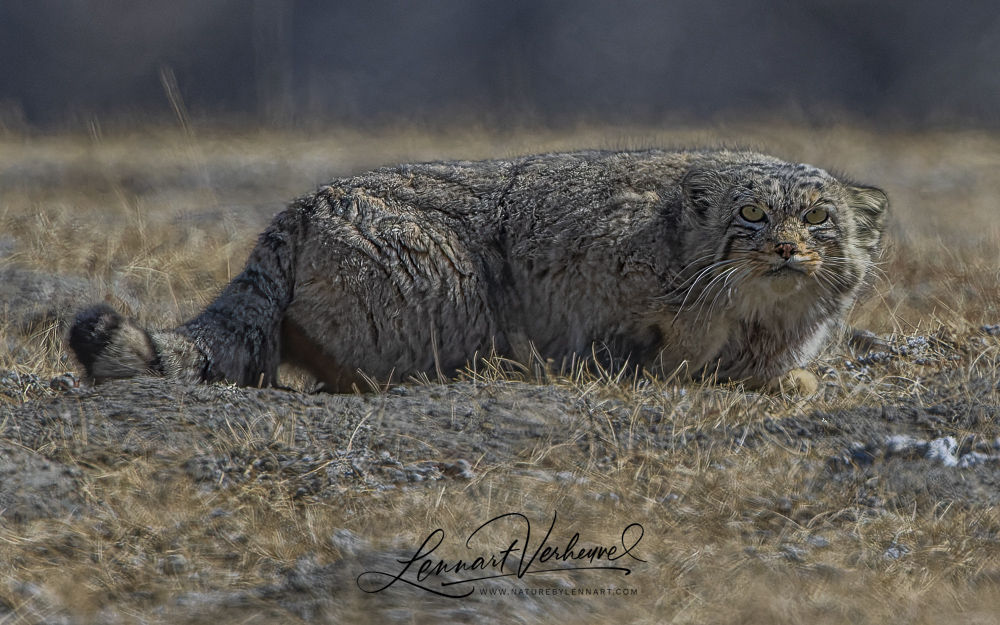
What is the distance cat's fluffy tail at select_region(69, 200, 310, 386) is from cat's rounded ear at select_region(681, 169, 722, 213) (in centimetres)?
207

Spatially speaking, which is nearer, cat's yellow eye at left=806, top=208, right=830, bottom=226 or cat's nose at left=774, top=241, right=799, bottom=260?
cat's nose at left=774, top=241, right=799, bottom=260

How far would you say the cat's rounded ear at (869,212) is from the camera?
16.2 ft

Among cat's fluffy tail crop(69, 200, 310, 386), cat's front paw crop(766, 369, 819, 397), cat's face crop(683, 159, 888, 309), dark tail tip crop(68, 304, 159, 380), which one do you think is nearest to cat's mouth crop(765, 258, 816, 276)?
cat's face crop(683, 159, 888, 309)

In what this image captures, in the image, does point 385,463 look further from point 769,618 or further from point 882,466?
point 882,466

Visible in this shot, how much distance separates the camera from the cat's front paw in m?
4.96

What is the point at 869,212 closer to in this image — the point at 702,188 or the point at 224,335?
the point at 702,188

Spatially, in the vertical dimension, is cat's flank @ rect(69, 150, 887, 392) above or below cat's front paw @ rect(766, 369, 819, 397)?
above

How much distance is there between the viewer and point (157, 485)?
354 cm

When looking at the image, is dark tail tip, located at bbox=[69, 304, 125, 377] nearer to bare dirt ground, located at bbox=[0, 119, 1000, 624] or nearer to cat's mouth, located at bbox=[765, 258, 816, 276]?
bare dirt ground, located at bbox=[0, 119, 1000, 624]

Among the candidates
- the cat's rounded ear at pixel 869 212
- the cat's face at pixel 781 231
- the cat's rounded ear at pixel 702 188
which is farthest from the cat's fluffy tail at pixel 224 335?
the cat's rounded ear at pixel 869 212

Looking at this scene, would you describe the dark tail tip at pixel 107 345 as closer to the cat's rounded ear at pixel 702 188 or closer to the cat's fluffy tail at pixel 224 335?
the cat's fluffy tail at pixel 224 335

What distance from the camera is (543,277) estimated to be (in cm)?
519

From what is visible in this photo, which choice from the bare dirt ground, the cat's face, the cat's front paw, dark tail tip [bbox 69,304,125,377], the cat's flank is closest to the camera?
the bare dirt ground

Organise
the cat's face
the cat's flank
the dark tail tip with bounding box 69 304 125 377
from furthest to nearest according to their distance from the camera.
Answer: the cat's flank → the cat's face → the dark tail tip with bounding box 69 304 125 377
